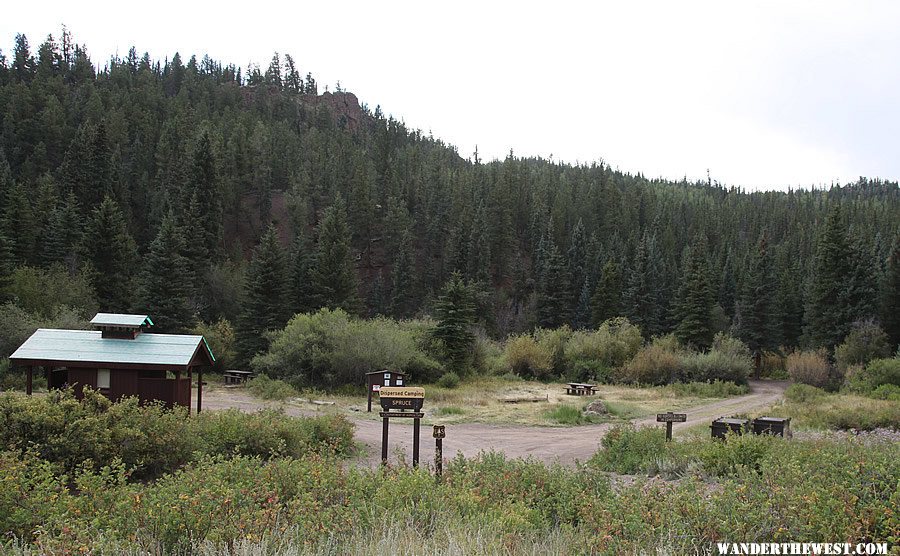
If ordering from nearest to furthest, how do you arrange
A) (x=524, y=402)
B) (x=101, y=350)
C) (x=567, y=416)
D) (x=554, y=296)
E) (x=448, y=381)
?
(x=101, y=350) → (x=567, y=416) → (x=524, y=402) → (x=448, y=381) → (x=554, y=296)

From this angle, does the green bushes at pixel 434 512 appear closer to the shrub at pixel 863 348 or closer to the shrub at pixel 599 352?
the shrub at pixel 599 352

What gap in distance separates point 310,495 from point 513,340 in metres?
38.9

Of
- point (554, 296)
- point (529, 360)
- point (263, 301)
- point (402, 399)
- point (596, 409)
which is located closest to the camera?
point (402, 399)

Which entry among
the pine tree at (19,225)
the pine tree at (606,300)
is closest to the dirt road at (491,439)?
the pine tree at (19,225)

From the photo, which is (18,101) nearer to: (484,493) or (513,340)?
(513,340)

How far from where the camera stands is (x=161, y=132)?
82438 millimetres

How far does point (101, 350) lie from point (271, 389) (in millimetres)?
12819

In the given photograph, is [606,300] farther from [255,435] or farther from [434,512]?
[434,512]

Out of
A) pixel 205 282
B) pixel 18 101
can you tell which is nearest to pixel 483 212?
pixel 205 282

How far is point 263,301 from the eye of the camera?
45250mm

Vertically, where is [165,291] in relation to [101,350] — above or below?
above

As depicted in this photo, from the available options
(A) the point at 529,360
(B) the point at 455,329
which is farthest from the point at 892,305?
(B) the point at 455,329

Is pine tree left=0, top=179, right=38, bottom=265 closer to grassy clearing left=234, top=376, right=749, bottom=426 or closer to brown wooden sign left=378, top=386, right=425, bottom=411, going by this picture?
grassy clearing left=234, top=376, right=749, bottom=426

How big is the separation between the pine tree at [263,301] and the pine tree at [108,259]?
365 inches
